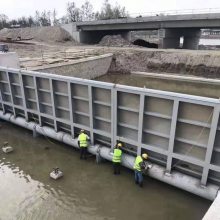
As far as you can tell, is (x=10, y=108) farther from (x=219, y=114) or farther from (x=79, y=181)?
(x=219, y=114)

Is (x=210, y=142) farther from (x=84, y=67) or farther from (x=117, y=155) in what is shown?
(x=84, y=67)

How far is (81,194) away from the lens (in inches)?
273

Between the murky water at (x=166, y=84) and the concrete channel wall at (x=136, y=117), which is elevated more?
the concrete channel wall at (x=136, y=117)

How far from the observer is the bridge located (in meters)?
29.3

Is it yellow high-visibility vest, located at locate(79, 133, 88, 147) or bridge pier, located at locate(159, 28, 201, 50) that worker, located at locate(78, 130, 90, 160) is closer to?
yellow high-visibility vest, located at locate(79, 133, 88, 147)

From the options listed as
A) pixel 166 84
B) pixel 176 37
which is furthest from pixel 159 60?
pixel 176 37

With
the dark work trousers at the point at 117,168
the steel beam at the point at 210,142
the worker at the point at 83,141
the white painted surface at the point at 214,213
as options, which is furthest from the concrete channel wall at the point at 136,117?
the white painted surface at the point at 214,213

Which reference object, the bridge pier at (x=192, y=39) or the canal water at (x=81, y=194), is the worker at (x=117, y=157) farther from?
the bridge pier at (x=192, y=39)

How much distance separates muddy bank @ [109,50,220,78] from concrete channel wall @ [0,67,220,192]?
747 inches

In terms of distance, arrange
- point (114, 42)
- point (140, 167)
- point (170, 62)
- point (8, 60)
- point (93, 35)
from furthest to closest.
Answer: point (93, 35)
point (114, 42)
point (170, 62)
point (8, 60)
point (140, 167)

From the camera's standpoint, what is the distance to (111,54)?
27500mm

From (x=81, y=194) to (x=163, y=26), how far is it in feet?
102

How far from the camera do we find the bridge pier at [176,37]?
3412 centimetres

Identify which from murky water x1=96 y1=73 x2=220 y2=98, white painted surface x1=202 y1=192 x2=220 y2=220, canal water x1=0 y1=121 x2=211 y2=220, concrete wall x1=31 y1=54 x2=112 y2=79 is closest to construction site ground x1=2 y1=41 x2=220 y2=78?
concrete wall x1=31 y1=54 x2=112 y2=79
